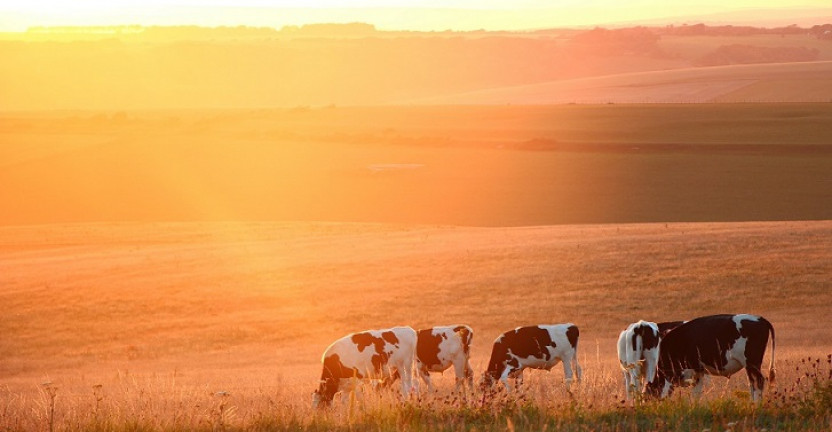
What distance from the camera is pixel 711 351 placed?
15305 mm

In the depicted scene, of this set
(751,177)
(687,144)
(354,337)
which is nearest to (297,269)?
(354,337)

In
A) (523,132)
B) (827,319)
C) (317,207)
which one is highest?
(523,132)

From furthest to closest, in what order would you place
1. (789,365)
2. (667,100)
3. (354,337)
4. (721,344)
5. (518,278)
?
(667,100), (518,278), (789,365), (354,337), (721,344)

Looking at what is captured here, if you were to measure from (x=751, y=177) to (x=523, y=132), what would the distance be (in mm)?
42473

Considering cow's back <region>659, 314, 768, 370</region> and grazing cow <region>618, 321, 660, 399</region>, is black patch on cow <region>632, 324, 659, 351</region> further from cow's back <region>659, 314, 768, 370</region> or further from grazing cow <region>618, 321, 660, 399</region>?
cow's back <region>659, 314, 768, 370</region>

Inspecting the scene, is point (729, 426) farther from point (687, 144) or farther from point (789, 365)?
point (687, 144)

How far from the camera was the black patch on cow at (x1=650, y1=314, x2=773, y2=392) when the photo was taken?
15.2 m

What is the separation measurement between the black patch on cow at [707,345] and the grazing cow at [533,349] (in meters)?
3.52

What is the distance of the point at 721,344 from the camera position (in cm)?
1530

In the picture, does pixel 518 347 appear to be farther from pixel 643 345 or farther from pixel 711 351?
pixel 711 351

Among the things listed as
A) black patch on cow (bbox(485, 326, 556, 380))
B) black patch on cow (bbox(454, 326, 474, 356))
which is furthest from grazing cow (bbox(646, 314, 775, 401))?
black patch on cow (bbox(454, 326, 474, 356))

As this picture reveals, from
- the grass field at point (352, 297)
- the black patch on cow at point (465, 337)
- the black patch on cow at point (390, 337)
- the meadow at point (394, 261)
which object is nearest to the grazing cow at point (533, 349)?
the meadow at point (394, 261)

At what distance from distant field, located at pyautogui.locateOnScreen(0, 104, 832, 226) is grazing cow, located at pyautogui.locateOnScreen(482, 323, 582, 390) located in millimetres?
53793

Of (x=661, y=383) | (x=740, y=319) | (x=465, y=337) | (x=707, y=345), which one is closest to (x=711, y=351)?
(x=707, y=345)
